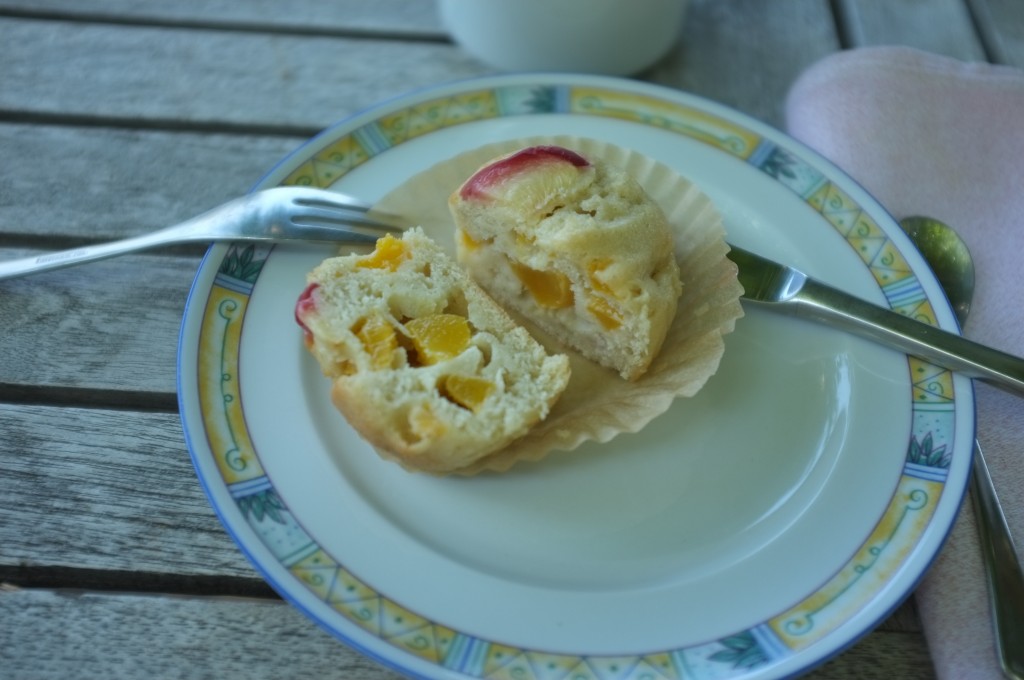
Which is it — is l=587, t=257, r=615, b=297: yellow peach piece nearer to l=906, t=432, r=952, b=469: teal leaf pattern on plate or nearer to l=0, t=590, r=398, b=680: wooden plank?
l=906, t=432, r=952, b=469: teal leaf pattern on plate

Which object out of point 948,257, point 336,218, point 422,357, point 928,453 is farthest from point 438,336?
point 948,257

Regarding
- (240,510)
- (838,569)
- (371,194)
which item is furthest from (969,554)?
(371,194)

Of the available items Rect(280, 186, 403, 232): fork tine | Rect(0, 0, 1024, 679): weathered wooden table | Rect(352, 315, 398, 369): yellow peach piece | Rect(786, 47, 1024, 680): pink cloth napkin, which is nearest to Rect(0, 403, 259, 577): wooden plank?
Rect(0, 0, 1024, 679): weathered wooden table

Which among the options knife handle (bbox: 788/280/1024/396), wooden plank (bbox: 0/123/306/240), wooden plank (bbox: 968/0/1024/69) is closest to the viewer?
knife handle (bbox: 788/280/1024/396)

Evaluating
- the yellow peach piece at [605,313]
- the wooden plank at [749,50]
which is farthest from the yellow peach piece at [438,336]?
the wooden plank at [749,50]

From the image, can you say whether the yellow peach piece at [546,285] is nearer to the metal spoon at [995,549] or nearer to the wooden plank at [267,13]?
the metal spoon at [995,549]

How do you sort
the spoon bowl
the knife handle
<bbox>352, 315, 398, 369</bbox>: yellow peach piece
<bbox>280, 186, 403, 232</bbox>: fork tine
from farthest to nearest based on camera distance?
1. the spoon bowl
2. <bbox>280, 186, 403, 232</bbox>: fork tine
3. the knife handle
4. <bbox>352, 315, 398, 369</bbox>: yellow peach piece

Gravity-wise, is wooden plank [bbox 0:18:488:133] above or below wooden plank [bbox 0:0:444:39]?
below

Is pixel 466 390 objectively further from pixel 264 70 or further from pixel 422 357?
pixel 264 70
